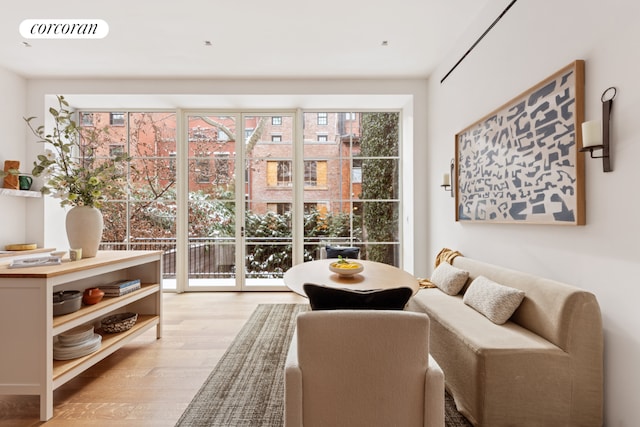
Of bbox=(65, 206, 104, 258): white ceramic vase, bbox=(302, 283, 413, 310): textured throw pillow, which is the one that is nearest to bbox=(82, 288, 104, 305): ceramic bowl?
bbox=(65, 206, 104, 258): white ceramic vase

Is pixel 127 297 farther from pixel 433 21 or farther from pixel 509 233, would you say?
pixel 433 21

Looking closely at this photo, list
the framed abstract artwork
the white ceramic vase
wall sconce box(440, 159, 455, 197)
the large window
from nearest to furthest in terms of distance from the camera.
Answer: the framed abstract artwork, the white ceramic vase, wall sconce box(440, 159, 455, 197), the large window

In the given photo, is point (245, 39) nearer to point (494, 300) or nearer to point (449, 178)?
point (449, 178)

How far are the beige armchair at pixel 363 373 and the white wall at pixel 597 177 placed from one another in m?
1.05

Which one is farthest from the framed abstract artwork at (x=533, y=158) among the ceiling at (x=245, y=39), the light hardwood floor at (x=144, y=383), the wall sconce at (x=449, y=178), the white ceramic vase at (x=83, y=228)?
the white ceramic vase at (x=83, y=228)

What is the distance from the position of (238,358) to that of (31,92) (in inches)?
179

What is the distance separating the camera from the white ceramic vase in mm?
2264

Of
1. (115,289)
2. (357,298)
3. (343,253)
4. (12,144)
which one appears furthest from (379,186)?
(12,144)

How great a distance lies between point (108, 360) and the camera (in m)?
2.44

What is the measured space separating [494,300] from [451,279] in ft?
2.28

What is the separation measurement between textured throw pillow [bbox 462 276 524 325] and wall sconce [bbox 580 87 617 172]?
87 centimetres

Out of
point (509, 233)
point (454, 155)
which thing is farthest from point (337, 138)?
point (509, 233)

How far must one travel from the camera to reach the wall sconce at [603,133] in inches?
59.3

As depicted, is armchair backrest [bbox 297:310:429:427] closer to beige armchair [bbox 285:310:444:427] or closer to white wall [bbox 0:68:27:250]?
beige armchair [bbox 285:310:444:427]
